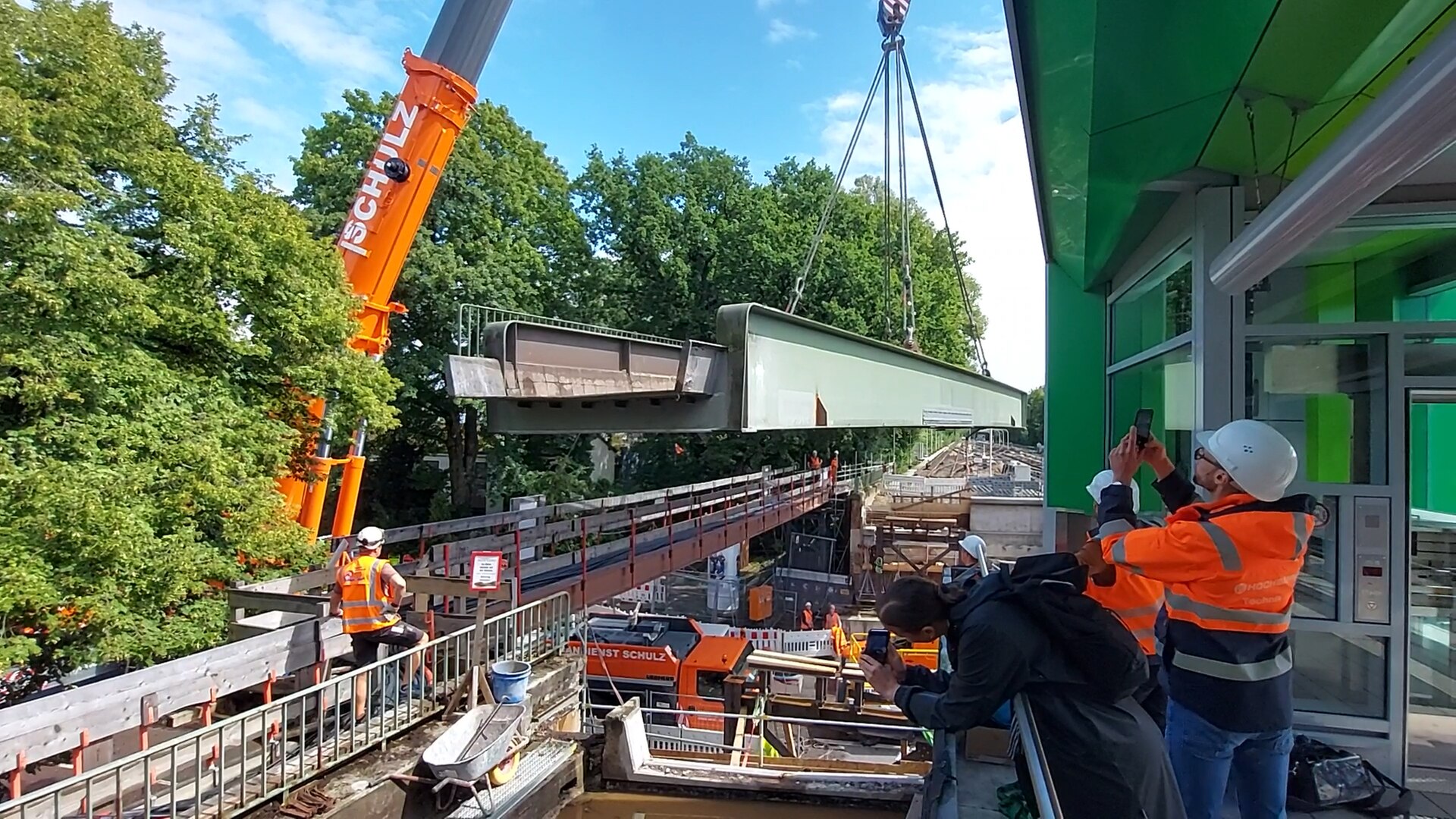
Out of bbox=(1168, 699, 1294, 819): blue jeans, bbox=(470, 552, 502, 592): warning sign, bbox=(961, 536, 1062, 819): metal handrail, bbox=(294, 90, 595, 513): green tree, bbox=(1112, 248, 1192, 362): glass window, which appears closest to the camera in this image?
bbox=(961, 536, 1062, 819): metal handrail

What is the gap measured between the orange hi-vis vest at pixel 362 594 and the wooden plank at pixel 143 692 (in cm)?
23

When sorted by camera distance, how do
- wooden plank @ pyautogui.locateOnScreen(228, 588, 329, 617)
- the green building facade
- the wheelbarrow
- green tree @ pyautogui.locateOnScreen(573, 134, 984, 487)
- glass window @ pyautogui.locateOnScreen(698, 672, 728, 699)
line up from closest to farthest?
1. the green building facade
2. the wheelbarrow
3. wooden plank @ pyautogui.locateOnScreen(228, 588, 329, 617)
4. glass window @ pyautogui.locateOnScreen(698, 672, 728, 699)
5. green tree @ pyautogui.locateOnScreen(573, 134, 984, 487)

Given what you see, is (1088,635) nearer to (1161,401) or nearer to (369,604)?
(1161,401)

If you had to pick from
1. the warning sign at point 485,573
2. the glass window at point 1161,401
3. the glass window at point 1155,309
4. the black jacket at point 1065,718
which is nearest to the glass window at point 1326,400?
the glass window at point 1161,401

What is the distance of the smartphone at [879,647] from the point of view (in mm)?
3008

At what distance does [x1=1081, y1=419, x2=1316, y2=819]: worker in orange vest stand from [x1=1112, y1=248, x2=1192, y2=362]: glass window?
2.99 m

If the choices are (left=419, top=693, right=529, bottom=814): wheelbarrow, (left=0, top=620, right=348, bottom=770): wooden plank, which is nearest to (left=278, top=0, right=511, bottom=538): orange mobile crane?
(left=0, top=620, right=348, bottom=770): wooden plank

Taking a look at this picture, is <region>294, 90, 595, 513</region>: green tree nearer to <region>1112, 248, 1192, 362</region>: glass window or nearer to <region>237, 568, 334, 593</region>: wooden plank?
<region>237, 568, 334, 593</region>: wooden plank

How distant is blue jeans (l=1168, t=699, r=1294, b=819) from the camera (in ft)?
9.09

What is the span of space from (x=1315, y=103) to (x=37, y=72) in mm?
11414

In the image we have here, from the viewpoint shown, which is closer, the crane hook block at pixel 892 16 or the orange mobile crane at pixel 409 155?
the crane hook block at pixel 892 16

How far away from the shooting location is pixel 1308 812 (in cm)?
375

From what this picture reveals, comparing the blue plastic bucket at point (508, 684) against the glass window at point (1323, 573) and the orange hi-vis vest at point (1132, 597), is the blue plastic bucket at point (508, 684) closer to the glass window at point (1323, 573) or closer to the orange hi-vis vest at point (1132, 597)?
the orange hi-vis vest at point (1132, 597)

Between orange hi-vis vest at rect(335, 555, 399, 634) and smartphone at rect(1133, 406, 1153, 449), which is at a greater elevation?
smartphone at rect(1133, 406, 1153, 449)
